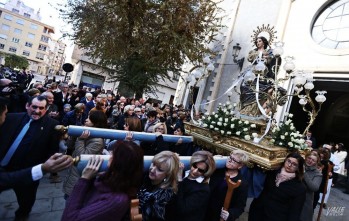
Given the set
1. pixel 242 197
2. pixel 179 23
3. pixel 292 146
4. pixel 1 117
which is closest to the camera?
pixel 1 117

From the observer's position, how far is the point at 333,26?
30.2 ft

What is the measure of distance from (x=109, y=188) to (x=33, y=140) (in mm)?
1808

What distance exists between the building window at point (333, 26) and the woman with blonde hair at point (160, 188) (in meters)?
8.94

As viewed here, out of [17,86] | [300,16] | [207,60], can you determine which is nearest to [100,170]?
[207,60]

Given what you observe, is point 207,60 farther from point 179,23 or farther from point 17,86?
point 179,23

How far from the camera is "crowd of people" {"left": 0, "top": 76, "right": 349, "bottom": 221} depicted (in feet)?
6.04

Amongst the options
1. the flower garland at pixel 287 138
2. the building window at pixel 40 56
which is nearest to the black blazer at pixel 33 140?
the flower garland at pixel 287 138

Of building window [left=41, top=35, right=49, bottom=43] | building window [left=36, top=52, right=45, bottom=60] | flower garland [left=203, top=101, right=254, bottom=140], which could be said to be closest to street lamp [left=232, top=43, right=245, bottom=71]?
flower garland [left=203, top=101, right=254, bottom=140]

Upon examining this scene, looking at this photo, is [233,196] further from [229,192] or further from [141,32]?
[141,32]

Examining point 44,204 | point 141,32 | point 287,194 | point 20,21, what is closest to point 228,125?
point 287,194

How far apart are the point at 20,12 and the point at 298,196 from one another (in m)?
82.1

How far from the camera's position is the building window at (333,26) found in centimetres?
876

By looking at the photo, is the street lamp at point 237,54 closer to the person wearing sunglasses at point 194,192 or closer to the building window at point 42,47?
the person wearing sunglasses at point 194,192

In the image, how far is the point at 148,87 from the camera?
44.9ft
